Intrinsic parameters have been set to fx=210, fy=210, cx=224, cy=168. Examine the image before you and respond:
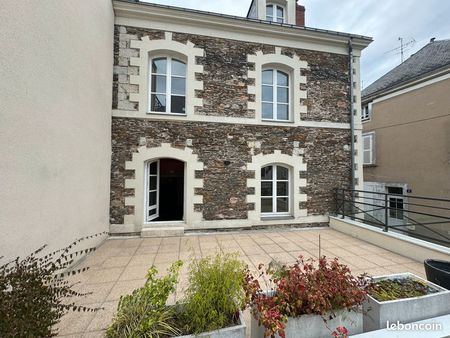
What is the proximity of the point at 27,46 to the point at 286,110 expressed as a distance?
5.30 metres

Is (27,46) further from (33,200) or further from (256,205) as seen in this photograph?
(256,205)

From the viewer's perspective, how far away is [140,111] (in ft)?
16.1

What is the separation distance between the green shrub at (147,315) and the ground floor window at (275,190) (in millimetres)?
Answer: 4299

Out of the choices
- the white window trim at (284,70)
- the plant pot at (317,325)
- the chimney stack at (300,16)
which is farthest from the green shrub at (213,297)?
the chimney stack at (300,16)

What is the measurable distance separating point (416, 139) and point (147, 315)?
11914 millimetres

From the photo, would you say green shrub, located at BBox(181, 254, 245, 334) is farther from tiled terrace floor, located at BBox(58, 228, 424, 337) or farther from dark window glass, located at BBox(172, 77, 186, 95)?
dark window glass, located at BBox(172, 77, 186, 95)

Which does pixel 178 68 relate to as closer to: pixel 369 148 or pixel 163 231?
pixel 163 231

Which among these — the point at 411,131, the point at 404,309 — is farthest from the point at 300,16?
the point at 404,309

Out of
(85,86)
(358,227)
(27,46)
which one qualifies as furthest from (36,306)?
(358,227)

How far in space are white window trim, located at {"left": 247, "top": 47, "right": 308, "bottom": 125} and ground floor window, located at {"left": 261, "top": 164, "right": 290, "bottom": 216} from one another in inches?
52.2

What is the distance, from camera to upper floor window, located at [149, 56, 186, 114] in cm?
519

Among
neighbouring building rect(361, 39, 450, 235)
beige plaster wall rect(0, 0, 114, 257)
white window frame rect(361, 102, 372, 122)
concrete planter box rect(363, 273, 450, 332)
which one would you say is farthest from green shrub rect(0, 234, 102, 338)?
white window frame rect(361, 102, 372, 122)

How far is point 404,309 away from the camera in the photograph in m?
1.77

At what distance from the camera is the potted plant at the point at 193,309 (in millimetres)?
1414
